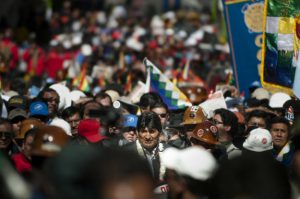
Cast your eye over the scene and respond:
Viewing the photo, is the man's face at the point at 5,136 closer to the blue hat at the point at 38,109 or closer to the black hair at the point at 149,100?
the blue hat at the point at 38,109

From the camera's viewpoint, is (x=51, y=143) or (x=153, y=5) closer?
(x=51, y=143)

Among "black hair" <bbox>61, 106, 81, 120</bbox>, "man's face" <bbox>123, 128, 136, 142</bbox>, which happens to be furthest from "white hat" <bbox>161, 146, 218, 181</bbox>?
"black hair" <bbox>61, 106, 81, 120</bbox>

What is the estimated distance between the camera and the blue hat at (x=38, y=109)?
12.0 metres

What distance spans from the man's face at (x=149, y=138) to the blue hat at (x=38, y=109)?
2454 millimetres

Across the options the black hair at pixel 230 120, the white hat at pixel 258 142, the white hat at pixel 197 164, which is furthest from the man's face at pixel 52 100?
the white hat at pixel 197 164

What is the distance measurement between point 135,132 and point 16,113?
1803 millimetres

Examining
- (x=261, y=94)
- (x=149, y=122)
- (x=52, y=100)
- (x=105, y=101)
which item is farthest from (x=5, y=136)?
(x=261, y=94)

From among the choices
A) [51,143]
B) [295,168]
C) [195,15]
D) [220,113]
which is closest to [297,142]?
[295,168]

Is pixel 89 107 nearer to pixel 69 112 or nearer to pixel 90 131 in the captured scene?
pixel 69 112

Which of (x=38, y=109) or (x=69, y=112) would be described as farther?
(x=38, y=109)

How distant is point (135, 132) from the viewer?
10797 millimetres

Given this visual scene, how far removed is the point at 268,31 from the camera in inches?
498

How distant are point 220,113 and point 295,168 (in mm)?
5421

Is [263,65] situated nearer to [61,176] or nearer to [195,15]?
[61,176]
